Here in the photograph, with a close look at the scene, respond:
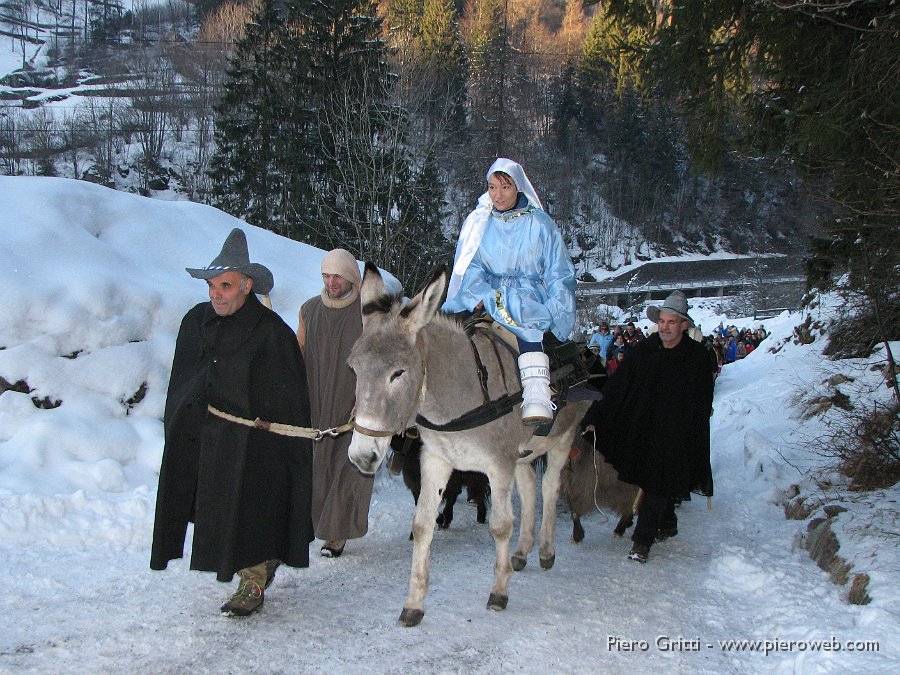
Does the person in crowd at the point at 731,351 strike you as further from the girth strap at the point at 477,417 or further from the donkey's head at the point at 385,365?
the donkey's head at the point at 385,365

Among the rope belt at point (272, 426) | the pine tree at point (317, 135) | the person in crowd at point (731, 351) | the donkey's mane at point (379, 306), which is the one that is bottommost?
the person in crowd at point (731, 351)

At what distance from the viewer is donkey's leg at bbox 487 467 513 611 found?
4371mm

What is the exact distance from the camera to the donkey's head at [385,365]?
3512 mm

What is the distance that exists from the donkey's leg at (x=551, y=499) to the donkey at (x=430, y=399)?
3.00 feet

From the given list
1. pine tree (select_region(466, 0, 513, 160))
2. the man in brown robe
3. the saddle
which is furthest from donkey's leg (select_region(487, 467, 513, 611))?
pine tree (select_region(466, 0, 513, 160))

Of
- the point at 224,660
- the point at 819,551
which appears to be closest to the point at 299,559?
the point at 224,660

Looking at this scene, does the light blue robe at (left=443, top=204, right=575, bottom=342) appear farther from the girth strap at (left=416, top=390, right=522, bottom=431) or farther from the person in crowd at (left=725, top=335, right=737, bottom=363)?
the person in crowd at (left=725, top=335, right=737, bottom=363)

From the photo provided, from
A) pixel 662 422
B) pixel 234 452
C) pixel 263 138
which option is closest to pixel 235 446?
pixel 234 452

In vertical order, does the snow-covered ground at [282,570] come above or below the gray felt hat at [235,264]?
below

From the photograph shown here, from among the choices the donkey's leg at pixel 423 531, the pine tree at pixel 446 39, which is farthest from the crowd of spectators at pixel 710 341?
the pine tree at pixel 446 39

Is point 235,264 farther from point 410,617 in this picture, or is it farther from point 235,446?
point 410,617

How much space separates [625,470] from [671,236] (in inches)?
A: 2396

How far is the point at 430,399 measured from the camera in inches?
159

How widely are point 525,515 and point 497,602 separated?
1.17 meters
